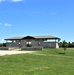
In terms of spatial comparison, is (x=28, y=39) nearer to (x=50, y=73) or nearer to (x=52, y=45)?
(x=52, y=45)

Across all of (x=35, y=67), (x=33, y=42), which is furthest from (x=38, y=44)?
(x=35, y=67)

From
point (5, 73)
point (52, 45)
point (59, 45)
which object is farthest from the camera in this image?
point (59, 45)

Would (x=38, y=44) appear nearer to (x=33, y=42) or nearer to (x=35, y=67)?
(x=33, y=42)

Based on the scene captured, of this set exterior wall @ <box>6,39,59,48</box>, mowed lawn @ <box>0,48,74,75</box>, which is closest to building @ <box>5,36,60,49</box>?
exterior wall @ <box>6,39,59,48</box>

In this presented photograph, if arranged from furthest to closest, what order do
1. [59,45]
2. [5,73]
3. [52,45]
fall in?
[59,45]
[52,45]
[5,73]

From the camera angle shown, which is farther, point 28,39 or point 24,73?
point 28,39

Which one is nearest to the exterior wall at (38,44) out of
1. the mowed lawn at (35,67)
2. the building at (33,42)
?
the building at (33,42)

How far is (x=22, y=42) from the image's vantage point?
78.0m

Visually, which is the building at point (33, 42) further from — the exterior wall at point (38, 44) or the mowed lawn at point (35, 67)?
the mowed lawn at point (35, 67)

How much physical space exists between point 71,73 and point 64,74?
697 mm

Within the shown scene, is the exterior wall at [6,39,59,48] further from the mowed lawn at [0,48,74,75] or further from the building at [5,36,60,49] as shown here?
the mowed lawn at [0,48,74,75]

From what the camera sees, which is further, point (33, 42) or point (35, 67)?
point (33, 42)

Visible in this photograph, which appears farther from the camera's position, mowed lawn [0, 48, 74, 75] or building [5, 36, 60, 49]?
building [5, 36, 60, 49]

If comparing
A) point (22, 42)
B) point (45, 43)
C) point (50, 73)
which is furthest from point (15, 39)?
point (50, 73)
